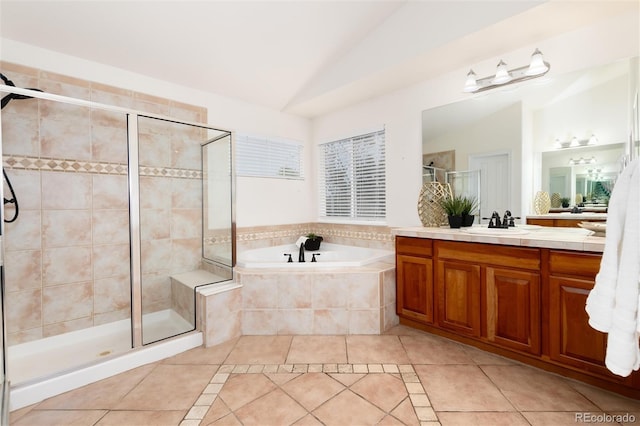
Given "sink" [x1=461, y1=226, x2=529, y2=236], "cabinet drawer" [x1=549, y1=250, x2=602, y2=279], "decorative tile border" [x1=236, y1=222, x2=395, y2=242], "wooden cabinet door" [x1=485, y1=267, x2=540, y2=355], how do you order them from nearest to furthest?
1. "cabinet drawer" [x1=549, y1=250, x2=602, y2=279]
2. "wooden cabinet door" [x1=485, y1=267, x2=540, y2=355]
3. "sink" [x1=461, y1=226, x2=529, y2=236]
4. "decorative tile border" [x1=236, y1=222, x2=395, y2=242]

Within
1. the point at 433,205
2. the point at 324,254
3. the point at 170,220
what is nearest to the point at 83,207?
the point at 170,220

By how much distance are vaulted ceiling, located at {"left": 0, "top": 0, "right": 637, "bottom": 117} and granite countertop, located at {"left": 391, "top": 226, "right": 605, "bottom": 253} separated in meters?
1.42

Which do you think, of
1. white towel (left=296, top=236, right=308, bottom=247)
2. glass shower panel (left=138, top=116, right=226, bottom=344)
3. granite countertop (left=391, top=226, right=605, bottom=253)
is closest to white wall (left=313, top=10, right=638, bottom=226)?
granite countertop (left=391, top=226, right=605, bottom=253)

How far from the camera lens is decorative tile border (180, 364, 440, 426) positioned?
1535 millimetres

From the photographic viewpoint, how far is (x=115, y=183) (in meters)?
2.59

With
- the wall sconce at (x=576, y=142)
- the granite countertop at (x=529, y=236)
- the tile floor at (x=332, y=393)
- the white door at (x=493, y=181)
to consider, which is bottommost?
the tile floor at (x=332, y=393)

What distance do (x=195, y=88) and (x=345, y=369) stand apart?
2935 mm

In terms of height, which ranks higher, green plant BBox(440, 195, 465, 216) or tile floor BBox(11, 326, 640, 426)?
green plant BBox(440, 195, 465, 216)

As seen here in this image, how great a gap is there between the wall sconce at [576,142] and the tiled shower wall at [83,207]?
3025 mm

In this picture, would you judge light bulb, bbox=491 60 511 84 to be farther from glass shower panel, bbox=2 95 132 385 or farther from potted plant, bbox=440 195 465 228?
glass shower panel, bbox=2 95 132 385

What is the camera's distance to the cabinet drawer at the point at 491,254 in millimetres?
1879

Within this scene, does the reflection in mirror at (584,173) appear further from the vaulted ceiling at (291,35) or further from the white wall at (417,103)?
the vaulted ceiling at (291,35)

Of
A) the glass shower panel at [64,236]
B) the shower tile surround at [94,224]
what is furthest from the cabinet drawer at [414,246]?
the glass shower panel at [64,236]

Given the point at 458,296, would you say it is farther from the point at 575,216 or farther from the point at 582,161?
the point at 582,161
